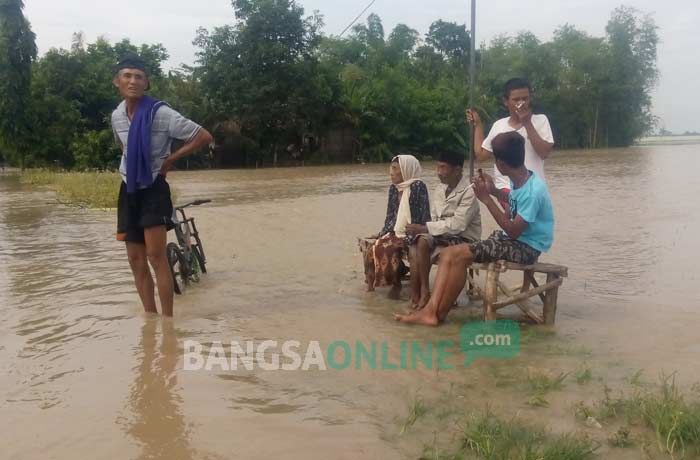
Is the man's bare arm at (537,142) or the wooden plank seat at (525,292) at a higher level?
the man's bare arm at (537,142)

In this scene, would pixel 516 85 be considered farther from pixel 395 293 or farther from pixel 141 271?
pixel 141 271

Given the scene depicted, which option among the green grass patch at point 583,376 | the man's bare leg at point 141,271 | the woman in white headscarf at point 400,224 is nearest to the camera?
the green grass patch at point 583,376

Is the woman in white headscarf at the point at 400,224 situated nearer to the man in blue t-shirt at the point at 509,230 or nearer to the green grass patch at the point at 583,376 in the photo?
the man in blue t-shirt at the point at 509,230

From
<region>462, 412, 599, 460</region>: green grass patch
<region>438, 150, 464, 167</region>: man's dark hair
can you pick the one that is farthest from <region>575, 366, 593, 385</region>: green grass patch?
<region>438, 150, 464, 167</region>: man's dark hair

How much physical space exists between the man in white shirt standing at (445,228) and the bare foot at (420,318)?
421 millimetres

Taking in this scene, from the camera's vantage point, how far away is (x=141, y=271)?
471 cm

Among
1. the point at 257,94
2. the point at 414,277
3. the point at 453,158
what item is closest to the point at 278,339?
the point at 414,277

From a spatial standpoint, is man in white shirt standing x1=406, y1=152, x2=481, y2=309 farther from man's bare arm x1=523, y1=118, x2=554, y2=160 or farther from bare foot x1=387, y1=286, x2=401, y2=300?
man's bare arm x1=523, y1=118, x2=554, y2=160

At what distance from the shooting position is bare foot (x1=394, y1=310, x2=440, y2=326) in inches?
187

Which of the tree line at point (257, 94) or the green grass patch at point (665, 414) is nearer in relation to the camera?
the green grass patch at point (665, 414)

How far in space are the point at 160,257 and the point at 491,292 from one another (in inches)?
91.1

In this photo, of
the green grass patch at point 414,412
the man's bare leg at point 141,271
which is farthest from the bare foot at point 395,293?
the green grass patch at point 414,412

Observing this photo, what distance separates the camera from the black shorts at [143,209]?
4.47m

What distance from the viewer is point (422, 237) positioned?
5.24m
